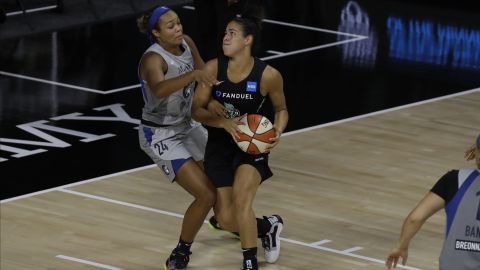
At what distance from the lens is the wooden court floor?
35.0 feet

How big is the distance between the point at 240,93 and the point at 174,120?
65 cm

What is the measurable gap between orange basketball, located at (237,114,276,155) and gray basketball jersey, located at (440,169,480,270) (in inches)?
102

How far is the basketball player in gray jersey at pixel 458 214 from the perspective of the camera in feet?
24.1

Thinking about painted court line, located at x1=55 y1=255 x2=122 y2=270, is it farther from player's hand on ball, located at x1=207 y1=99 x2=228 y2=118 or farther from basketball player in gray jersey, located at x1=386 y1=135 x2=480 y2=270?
basketball player in gray jersey, located at x1=386 y1=135 x2=480 y2=270

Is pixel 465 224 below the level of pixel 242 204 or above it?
above

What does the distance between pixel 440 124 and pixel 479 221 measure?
24.4 feet

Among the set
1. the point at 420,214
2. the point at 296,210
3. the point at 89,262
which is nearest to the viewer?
the point at 420,214

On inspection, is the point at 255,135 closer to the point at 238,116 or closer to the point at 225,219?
the point at 238,116

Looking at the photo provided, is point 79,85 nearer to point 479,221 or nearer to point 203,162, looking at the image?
point 203,162

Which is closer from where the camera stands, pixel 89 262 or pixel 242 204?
pixel 242 204

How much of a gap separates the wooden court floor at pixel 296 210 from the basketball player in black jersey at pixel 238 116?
586mm

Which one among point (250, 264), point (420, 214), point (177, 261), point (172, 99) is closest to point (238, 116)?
point (172, 99)

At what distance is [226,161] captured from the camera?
10.1 metres

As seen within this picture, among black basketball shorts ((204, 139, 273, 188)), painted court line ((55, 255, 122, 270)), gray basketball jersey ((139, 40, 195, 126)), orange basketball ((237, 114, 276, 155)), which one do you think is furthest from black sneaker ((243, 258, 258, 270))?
gray basketball jersey ((139, 40, 195, 126))
